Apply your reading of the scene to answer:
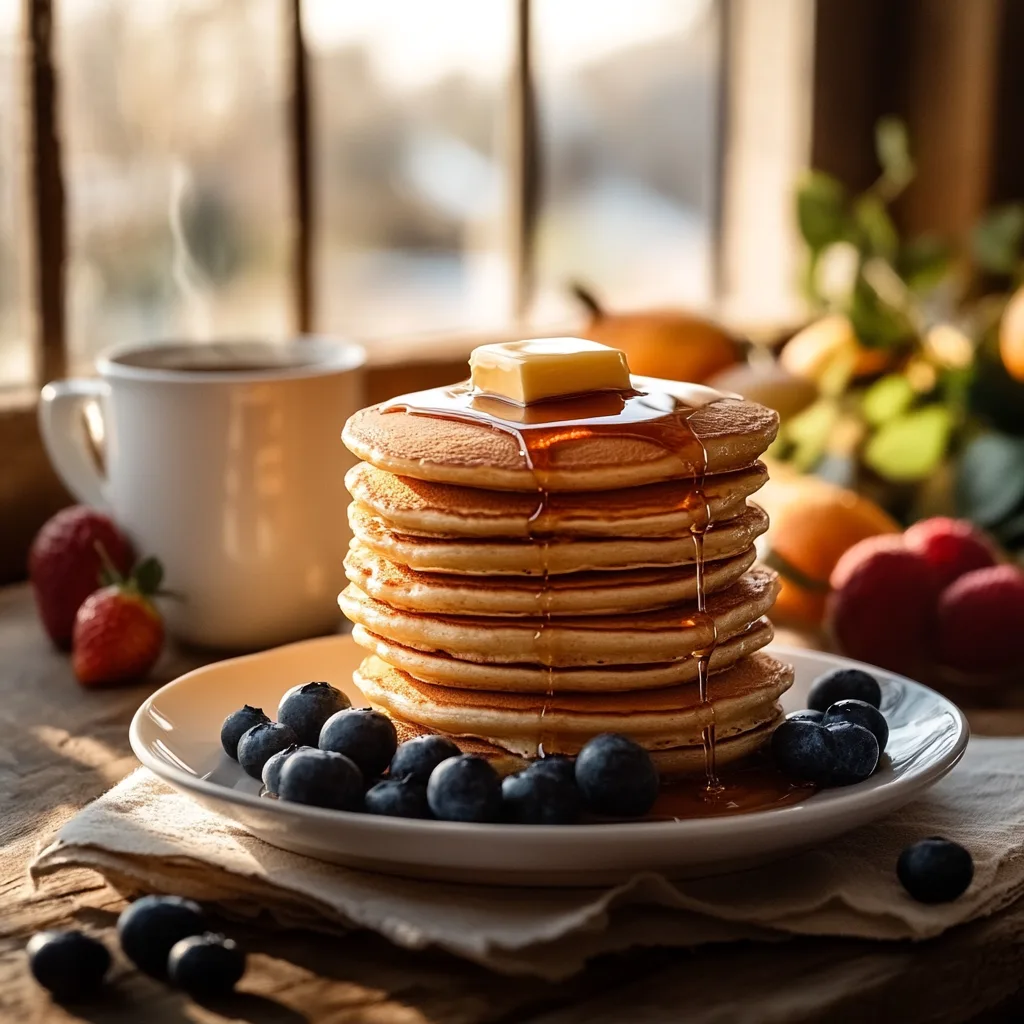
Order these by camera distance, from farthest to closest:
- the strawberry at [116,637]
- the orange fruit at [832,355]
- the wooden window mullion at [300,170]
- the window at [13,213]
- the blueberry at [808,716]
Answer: the orange fruit at [832,355], the wooden window mullion at [300,170], the window at [13,213], the strawberry at [116,637], the blueberry at [808,716]

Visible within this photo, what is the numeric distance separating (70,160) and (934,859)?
1.17m

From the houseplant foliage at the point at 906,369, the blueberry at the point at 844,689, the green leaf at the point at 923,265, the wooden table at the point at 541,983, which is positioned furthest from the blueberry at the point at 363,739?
the green leaf at the point at 923,265

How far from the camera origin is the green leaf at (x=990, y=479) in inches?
61.6

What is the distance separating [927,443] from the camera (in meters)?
1.65

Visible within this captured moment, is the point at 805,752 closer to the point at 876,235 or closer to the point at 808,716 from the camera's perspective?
the point at 808,716

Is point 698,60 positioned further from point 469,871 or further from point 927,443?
point 469,871

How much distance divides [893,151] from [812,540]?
30.9 inches

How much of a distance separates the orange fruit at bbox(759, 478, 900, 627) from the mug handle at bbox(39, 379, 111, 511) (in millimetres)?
625

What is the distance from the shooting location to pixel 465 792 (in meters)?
0.74

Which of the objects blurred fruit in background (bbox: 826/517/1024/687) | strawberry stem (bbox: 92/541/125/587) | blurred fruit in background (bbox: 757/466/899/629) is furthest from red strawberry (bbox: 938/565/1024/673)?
strawberry stem (bbox: 92/541/125/587)

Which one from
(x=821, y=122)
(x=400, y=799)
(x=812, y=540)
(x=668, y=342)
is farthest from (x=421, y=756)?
(x=821, y=122)

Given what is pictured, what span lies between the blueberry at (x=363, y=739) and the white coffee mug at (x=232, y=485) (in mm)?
428

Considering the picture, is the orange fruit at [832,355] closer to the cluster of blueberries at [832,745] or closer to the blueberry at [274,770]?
the cluster of blueberries at [832,745]

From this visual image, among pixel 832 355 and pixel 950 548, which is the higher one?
pixel 832 355
